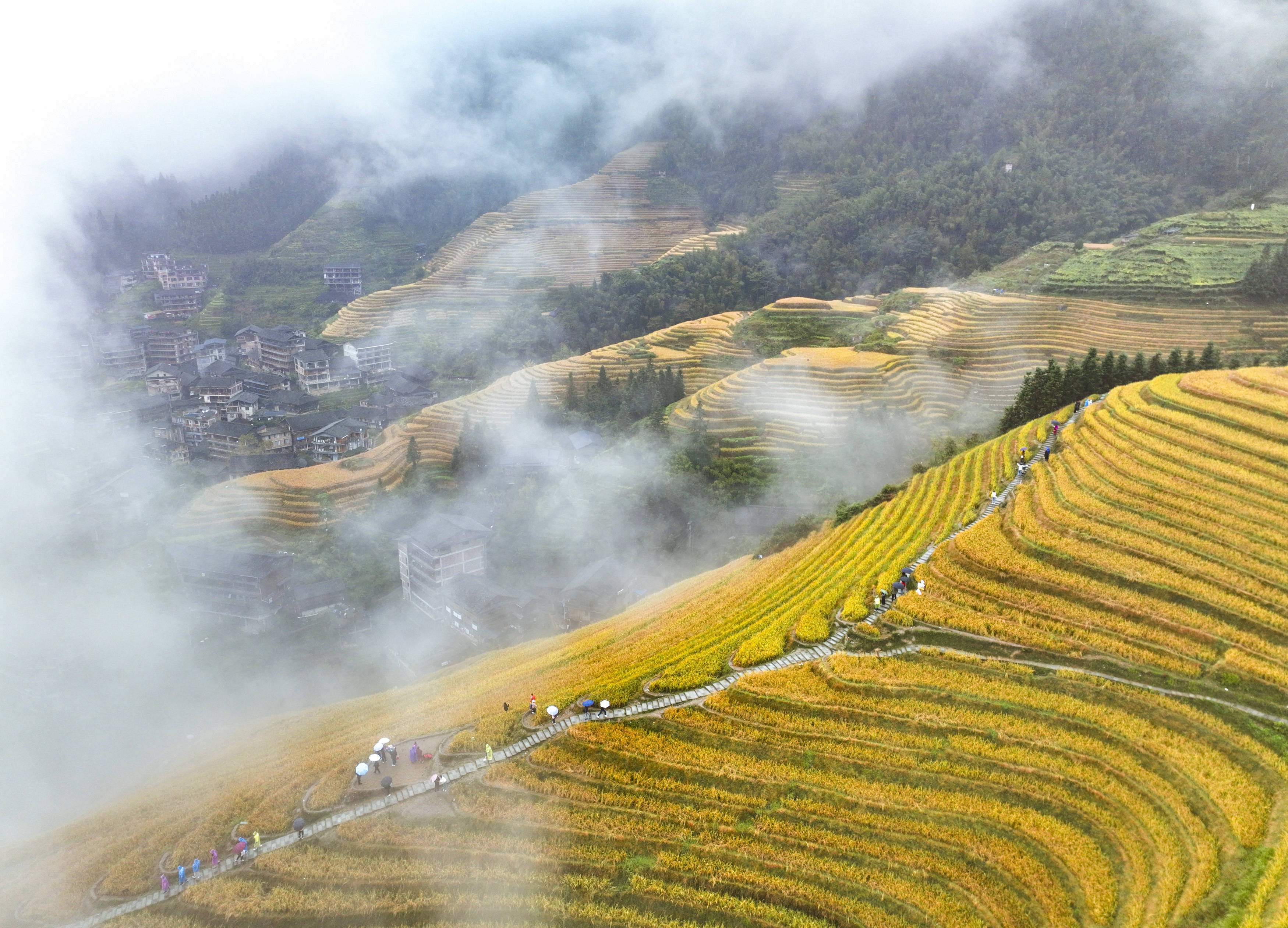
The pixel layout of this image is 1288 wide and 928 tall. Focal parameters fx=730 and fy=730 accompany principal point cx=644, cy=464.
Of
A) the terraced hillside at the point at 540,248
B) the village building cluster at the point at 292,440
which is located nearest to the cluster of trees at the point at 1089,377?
the village building cluster at the point at 292,440

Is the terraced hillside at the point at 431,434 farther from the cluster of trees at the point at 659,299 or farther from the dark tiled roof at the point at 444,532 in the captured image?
the dark tiled roof at the point at 444,532

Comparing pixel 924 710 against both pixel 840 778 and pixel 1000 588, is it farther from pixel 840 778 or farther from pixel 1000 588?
pixel 1000 588

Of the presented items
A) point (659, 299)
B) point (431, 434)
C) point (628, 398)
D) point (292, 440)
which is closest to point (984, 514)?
point (628, 398)

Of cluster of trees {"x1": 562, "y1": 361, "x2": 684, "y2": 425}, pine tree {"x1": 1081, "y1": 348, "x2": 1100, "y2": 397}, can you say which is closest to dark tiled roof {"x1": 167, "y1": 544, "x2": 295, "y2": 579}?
cluster of trees {"x1": 562, "y1": 361, "x2": 684, "y2": 425}

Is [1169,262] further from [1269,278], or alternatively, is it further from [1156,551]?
[1156,551]

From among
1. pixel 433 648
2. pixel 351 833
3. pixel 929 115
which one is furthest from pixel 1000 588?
pixel 929 115

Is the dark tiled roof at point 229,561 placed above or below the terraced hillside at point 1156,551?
below
